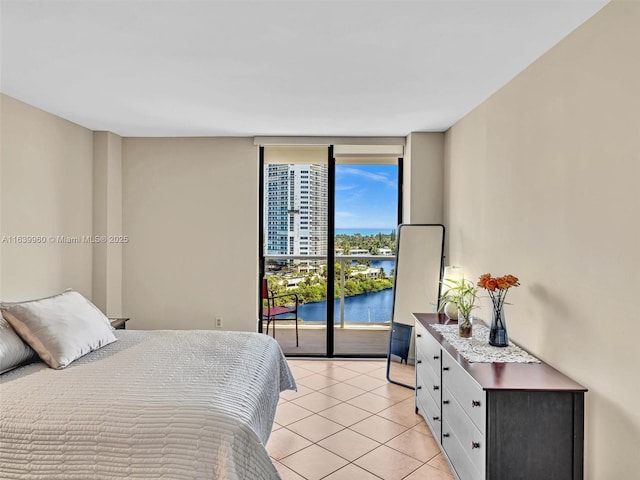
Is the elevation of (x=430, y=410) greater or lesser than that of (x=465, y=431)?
lesser

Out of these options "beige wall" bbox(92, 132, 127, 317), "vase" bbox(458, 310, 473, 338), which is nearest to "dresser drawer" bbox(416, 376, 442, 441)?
"vase" bbox(458, 310, 473, 338)

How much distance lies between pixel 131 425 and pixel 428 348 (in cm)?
202

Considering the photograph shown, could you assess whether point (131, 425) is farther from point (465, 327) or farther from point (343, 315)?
point (343, 315)

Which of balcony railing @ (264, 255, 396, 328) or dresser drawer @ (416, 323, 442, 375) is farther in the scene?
balcony railing @ (264, 255, 396, 328)

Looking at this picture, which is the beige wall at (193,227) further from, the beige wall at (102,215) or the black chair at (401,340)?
the black chair at (401,340)

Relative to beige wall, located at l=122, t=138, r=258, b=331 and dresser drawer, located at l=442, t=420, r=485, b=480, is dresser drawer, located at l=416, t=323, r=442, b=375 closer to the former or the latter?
dresser drawer, located at l=442, t=420, r=485, b=480

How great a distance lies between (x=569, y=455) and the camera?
1868 mm

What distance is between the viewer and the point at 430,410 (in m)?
2.85

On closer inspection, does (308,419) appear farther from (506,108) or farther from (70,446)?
(506,108)

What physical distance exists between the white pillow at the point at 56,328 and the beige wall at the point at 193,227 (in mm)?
1770

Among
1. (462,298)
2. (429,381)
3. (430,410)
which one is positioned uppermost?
(462,298)

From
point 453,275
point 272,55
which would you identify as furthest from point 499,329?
point 272,55

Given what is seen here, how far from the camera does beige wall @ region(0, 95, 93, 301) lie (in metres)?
3.13

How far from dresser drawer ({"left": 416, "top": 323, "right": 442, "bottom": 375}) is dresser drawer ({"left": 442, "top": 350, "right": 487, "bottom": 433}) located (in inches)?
5.6
